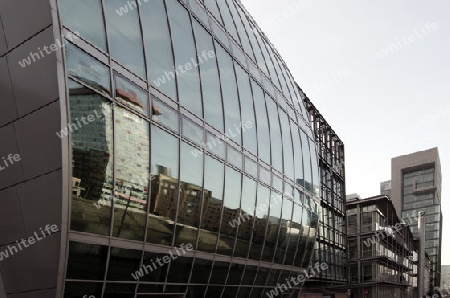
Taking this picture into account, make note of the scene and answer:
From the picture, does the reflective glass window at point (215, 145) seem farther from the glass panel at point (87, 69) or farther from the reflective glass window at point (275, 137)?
the reflective glass window at point (275, 137)

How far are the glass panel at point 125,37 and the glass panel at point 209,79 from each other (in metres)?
3.58

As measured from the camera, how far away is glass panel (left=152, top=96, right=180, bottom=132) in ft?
37.6

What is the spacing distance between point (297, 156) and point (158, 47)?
1340 centimetres

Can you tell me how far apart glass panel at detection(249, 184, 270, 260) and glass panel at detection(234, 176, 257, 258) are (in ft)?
1.45

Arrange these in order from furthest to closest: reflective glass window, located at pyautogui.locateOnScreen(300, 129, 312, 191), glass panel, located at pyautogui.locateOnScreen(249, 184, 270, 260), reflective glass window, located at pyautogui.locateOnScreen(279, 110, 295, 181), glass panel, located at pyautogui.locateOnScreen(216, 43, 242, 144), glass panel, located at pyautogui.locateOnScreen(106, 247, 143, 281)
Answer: reflective glass window, located at pyautogui.locateOnScreen(300, 129, 312, 191), reflective glass window, located at pyautogui.locateOnScreen(279, 110, 295, 181), glass panel, located at pyautogui.locateOnScreen(249, 184, 270, 260), glass panel, located at pyautogui.locateOnScreen(216, 43, 242, 144), glass panel, located at pyautogui.locateOnScreen(106, 247, 143, 281)

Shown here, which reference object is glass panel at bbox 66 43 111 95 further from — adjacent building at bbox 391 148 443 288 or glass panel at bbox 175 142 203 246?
adjacent building at bbox 391 148 443 288

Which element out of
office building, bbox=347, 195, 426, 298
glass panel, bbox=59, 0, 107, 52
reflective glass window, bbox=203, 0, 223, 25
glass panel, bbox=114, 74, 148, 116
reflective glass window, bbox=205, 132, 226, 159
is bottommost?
office building, bbox=347, 195, 426, 298

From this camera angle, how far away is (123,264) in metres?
10.5

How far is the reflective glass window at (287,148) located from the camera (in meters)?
21.7

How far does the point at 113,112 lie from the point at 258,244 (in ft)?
34.1

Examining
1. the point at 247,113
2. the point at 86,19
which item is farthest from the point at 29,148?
the point at 247,113

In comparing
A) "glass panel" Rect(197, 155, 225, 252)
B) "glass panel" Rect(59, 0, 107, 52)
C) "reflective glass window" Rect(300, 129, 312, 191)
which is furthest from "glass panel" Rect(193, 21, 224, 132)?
"reflective glass window" Rect(300, 129, 312, 191)

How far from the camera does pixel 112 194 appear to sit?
31.8 ft

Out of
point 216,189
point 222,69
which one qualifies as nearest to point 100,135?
point 216,189
